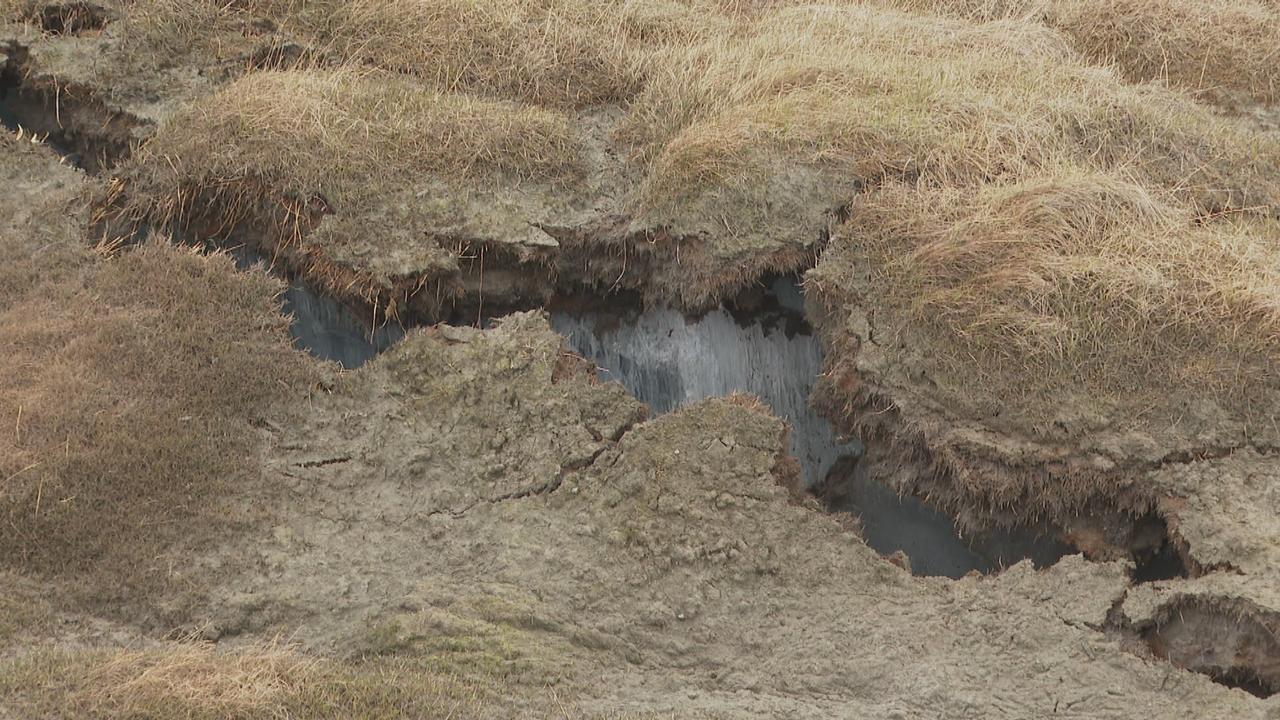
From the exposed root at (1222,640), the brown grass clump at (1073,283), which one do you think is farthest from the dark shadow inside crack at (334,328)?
the exposed root at (1222,640)

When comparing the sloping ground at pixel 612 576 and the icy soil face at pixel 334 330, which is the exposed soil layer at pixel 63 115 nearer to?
the icy soil face at pixel 334 330

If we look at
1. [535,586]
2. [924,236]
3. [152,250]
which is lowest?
[535,586]

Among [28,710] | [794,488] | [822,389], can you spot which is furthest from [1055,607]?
[28,710]

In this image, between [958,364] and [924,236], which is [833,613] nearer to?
[958,364]

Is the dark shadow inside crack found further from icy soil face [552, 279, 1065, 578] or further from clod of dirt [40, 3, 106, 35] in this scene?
clod of dirt [40, 3, 106, 35]

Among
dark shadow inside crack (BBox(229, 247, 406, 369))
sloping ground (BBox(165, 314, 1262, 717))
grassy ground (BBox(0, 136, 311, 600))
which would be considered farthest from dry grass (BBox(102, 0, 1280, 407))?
sloping ground (BBox(165, 314, 1262, 717))

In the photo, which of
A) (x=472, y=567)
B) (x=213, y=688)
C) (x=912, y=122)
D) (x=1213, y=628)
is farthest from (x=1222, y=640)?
(x=213, y=688)
